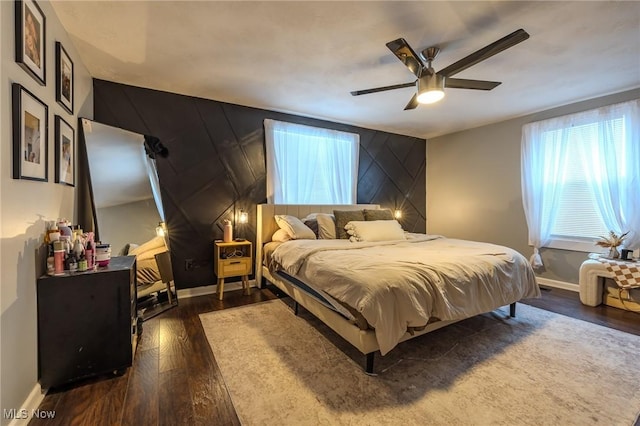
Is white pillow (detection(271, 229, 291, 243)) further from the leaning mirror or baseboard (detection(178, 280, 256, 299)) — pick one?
the leaning mirror

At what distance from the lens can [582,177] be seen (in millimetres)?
3721

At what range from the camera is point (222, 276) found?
3.40 metres

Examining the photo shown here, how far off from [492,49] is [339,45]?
116 centimetres

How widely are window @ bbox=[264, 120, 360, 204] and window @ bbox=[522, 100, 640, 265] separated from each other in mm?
2645

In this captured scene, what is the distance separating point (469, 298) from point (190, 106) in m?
3.73

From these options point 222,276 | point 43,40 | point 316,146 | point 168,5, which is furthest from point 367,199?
point 43,40

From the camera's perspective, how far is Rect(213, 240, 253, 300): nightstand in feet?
11.2

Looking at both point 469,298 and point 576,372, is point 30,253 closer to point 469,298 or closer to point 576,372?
point 469,298

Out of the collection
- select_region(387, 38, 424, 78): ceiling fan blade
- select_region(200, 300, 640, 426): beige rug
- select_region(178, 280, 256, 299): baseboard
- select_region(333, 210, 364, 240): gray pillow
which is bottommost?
select_region(200, 300, 640, 426): beige rug

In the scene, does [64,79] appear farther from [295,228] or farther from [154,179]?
[295,228]

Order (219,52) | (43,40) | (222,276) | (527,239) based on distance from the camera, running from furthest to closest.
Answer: (527,239), (222,276), (219,52), (43,40)

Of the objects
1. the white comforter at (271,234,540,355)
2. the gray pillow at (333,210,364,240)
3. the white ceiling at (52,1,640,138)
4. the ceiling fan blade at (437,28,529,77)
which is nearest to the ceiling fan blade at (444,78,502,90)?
the ceiling fan blade at (437,28,529,77)

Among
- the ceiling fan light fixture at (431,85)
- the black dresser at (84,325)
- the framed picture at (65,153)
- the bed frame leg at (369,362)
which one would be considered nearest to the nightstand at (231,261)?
the black dresser at (84,325)

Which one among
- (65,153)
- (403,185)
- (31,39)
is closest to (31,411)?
(65,153)
